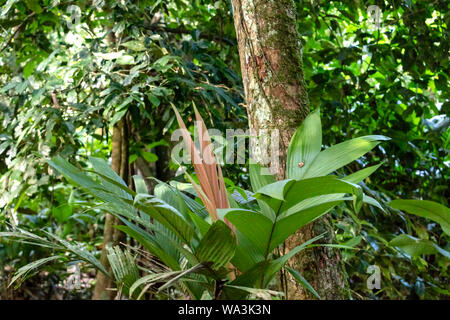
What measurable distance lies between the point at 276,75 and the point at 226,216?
1.74ft

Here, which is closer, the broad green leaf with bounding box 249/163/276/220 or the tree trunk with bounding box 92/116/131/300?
the broad green leaf with bounding box 249/163/276/220

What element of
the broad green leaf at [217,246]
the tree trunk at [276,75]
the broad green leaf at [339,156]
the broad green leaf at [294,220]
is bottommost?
the broad green leaf at [217,246]

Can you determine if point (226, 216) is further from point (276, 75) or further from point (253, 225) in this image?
point (276, 75)

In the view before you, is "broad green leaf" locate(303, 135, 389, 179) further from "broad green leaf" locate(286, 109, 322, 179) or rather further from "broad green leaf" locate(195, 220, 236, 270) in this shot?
"broad green leaf" locate(195, 220, 236, 270)

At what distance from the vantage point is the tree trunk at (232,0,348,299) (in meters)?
1.15

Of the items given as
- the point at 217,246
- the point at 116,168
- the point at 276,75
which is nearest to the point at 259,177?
the point at 217,246

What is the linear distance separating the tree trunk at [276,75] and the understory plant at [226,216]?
0.80 ft

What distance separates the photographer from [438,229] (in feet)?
9.02

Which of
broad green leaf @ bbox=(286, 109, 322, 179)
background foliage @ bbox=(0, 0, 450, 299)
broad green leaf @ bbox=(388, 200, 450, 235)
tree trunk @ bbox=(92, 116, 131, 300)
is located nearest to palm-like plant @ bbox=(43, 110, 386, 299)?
broad green leaf @ bbox=(286, 109, 322, 179)

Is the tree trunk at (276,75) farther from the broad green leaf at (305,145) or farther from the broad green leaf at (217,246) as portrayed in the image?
the broad green leaf at (217,246)

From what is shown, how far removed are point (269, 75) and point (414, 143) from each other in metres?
1.50

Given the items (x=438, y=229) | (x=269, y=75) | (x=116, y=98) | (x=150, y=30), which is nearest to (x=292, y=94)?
(x=269, y=75)

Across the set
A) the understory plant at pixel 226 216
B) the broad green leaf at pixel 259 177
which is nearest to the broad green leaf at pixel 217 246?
the understory plant at pixel 226 216

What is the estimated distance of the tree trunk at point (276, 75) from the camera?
3.76 ft
